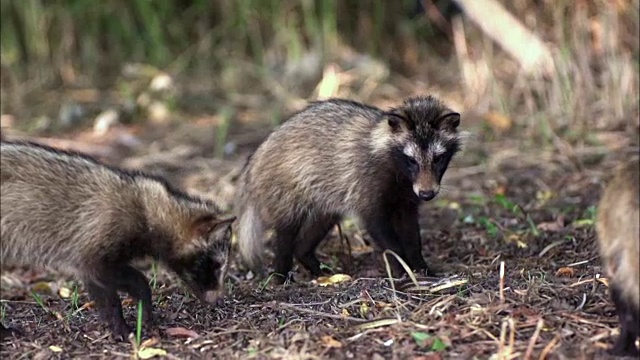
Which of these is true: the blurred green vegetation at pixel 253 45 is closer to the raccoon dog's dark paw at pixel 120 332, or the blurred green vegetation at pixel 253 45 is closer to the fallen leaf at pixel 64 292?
the fallen leaf at pixel 64 292

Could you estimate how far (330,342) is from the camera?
5137 mm

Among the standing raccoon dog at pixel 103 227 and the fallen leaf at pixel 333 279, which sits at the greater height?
the standing raccoon dog at pixel 103 227

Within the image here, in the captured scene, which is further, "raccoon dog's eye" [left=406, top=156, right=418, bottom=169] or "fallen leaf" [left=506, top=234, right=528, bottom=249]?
"fallen leaf" [left=506, top=234, right=528, bottom=249]

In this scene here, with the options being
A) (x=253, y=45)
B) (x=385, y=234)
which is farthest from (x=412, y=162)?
(x=253, y=45)

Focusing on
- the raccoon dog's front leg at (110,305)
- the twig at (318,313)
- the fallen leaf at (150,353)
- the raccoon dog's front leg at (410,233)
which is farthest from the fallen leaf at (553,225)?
the fallen leaf at (150,353)

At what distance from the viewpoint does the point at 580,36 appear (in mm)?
10719

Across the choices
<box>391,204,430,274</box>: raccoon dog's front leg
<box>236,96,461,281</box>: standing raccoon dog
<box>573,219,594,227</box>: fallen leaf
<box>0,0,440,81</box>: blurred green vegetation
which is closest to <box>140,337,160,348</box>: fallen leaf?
<box>236,96,461,281</box>: standing raccoon dog

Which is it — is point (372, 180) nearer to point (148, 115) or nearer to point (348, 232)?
point (348, 232)

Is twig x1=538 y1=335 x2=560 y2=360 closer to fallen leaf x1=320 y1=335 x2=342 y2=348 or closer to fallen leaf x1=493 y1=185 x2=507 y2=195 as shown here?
fallen leaf x1=320 y1=335 x2=342 y2=348

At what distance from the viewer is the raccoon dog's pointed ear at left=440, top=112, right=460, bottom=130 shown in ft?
22.6

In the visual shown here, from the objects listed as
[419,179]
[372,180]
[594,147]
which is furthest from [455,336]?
[594,147]

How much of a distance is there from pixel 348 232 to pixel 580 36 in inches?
152

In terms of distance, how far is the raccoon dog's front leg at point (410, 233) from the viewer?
7086mm

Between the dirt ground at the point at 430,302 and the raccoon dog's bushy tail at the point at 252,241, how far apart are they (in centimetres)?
13
